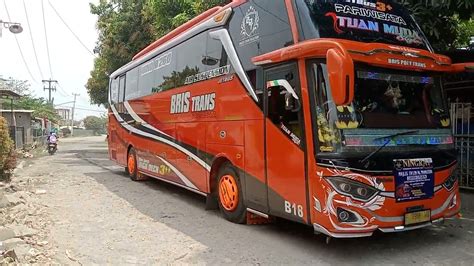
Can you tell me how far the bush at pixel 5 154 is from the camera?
1138cm

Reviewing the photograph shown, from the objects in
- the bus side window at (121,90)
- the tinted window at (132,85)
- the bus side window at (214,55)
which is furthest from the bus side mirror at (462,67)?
the bus side window at (121,90)

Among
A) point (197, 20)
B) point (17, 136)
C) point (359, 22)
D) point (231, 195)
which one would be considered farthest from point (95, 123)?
point (359, 22)

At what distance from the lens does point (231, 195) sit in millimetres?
6902

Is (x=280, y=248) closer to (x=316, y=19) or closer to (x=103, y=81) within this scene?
(x=316, y=19)

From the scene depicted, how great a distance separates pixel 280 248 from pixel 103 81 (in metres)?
23.2

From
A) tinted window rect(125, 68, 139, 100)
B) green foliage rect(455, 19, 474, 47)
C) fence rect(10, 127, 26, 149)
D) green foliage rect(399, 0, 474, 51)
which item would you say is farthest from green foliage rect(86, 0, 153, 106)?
green foliage rect(399, 0, 474, 51)

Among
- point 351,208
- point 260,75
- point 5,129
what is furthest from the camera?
point 5,129

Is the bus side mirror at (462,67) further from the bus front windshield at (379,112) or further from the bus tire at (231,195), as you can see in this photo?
the bus tire at (231,195)

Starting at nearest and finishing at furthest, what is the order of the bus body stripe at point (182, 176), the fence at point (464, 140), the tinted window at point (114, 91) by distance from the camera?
the bus body stripe at point (182, 176) → the fence at point (464, 140) → the tinted window at point (114, 91)

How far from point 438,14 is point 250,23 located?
3.05m

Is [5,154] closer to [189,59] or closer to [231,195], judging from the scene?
[189,59]

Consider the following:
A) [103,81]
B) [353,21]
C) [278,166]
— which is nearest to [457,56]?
[353,21]

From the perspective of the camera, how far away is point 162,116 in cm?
Answer: 962

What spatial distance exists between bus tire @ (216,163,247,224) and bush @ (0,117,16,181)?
6972 mm
